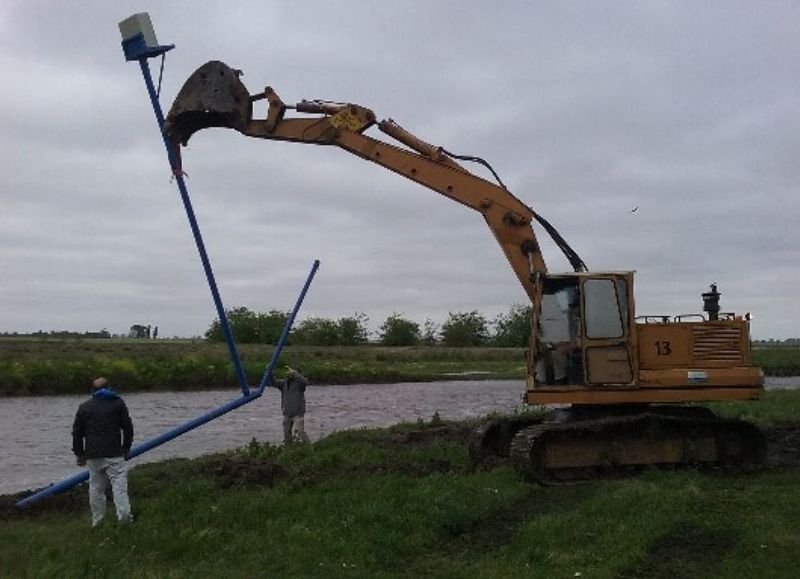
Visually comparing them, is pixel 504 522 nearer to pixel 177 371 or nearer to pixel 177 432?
pixel 177 432

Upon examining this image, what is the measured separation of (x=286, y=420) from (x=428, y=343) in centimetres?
9408

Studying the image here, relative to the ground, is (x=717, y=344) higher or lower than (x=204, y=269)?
lower

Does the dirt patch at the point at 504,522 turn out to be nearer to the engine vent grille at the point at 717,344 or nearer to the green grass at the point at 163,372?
the engine vent grille at the point at 717,344

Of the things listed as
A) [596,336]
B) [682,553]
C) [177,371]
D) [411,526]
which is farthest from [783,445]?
[177,371]

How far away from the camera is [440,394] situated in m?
45.8

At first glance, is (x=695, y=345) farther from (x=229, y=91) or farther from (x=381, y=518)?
(x=229, y=91)

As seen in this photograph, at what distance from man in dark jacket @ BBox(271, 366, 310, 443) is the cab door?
22.6 feet

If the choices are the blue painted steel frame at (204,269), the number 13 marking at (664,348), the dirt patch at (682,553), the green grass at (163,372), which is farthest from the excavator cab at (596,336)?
the green grass at (163,372)

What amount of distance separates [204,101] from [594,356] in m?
7.27

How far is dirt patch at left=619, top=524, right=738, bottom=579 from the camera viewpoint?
29.1 ft

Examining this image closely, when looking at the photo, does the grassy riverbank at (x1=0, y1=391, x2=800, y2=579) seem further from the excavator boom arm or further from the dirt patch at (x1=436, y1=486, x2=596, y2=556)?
the excavator boom arm

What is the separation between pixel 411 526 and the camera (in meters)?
10.7

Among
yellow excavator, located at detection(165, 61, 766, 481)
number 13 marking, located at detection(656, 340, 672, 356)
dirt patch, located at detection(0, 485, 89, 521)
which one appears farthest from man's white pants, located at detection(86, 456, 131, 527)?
number 13 marking, located at detection(656, 340, 672, 356)

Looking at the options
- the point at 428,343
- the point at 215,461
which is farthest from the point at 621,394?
the point at 428,343
